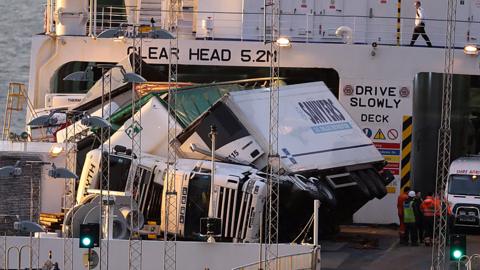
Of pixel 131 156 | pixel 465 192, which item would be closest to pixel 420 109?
pixel 465 192

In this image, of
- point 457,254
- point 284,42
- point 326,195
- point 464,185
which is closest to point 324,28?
point 284,42

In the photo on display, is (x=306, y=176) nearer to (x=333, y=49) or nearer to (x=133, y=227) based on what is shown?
(x=133, y=227)

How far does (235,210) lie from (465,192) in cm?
698

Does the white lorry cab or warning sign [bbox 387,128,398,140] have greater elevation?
warning sign [bbox 387,128,398,140]

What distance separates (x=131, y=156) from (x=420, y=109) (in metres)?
13.8

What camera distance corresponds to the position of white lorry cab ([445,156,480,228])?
31.0m

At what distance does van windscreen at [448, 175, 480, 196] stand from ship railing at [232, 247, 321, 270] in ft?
24.9

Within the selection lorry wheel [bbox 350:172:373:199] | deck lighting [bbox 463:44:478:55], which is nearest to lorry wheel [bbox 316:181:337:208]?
lorry wheel [bbox 350:172:373:199]

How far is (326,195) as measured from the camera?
27.7m

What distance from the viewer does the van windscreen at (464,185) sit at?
31734 mm

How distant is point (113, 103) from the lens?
106ft

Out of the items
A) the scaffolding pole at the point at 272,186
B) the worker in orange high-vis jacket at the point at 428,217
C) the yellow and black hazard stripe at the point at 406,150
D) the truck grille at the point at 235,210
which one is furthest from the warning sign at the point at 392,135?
the truck grille at the point at 235,210

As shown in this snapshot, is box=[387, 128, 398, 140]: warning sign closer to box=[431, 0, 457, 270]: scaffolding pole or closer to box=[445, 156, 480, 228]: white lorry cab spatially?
box=[445, 156, 480, 228]: white lorry cab

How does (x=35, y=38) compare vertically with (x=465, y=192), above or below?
above
